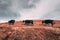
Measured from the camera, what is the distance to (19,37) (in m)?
70.9

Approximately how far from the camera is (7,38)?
70.8 m

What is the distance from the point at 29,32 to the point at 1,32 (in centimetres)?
941

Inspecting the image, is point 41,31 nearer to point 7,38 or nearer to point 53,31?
point 53,31

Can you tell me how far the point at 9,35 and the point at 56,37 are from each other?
50.1 ft

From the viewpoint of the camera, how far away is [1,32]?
74125 mm

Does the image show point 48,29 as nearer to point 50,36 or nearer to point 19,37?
point 50,36

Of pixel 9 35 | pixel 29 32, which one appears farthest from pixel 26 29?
pixel 9 35

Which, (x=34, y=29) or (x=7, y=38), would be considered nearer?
(x=7, y=38)

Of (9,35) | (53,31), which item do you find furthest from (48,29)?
(9,35)

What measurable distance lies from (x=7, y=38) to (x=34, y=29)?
34.0 ft

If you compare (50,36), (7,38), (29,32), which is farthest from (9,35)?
(50,36)

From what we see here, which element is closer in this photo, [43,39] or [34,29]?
[43,39]

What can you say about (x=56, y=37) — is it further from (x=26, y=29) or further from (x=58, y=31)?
(x=26, y=29)

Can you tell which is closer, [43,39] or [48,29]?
[43,39]
